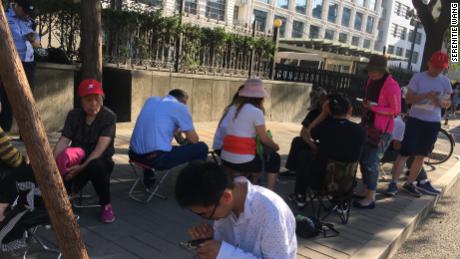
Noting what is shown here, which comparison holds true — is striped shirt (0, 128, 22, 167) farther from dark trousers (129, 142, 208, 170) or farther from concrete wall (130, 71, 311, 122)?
concrete wall (130, 71, 311, 122)

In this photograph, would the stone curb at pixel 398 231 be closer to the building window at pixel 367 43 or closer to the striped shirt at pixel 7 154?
the striped shirt at pixel 7 154

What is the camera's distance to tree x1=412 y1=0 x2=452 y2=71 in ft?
30.4

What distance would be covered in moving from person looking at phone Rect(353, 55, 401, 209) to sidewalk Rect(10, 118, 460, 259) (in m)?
0.40

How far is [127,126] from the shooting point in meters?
8.21

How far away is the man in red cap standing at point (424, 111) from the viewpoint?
6.00 metres

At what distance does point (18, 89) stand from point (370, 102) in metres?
4.43

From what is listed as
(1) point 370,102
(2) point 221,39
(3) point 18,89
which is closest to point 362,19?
(2) point 221,39

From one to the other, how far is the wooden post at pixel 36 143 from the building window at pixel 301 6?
54.8m

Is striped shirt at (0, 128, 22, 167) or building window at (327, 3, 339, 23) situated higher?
building window at (327, 3, 339, 23)

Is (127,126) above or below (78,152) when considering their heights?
below

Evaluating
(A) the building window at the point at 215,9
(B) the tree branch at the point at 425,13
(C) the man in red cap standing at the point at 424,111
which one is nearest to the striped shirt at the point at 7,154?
(C) the man in red cap standing at the point at 424,111

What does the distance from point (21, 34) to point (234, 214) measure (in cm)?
501

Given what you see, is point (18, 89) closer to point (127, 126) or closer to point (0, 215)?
point (0, 215)

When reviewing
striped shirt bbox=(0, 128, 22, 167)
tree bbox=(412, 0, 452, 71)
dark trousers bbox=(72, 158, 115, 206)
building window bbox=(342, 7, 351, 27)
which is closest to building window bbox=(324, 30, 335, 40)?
building window bbox=(342, 7, 351, 27)
